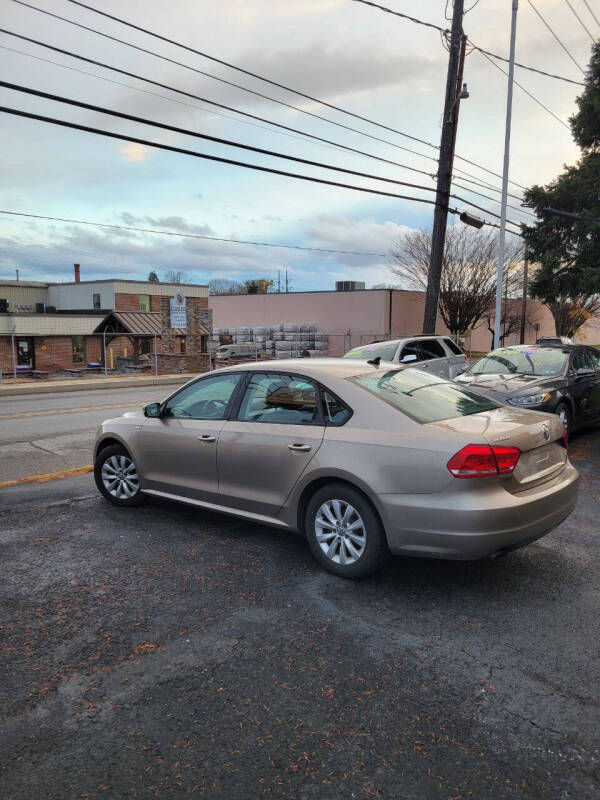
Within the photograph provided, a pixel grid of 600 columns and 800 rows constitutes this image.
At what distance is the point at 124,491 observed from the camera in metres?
6.27

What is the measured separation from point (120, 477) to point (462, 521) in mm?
3651

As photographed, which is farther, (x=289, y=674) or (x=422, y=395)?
(x=422, y=395)

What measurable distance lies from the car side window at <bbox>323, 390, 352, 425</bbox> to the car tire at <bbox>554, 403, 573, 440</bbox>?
18.7 ft

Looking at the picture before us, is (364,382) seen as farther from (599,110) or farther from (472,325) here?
(472,325)

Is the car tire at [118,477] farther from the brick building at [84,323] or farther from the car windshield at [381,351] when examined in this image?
the brick building at [84,323]

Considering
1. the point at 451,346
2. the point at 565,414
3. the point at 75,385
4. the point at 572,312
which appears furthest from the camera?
the point at 572,312

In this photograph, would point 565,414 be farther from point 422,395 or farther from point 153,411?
point 153,411

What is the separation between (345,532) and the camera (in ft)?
14.6

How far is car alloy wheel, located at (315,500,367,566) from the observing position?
14.4 ft

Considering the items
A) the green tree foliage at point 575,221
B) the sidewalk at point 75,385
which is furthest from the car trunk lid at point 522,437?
the sidewalk at point 75,385

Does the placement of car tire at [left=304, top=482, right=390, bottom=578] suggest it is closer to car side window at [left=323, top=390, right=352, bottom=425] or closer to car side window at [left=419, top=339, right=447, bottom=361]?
car side window at [left=323, top=390, right=352, bottom=425]

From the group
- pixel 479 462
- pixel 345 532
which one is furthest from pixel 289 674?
pixel 479 462

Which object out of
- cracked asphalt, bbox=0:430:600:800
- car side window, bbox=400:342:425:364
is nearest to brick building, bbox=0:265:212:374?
car side window, bbox=400:342:425:364

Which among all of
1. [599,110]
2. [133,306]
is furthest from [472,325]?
[133,306]
